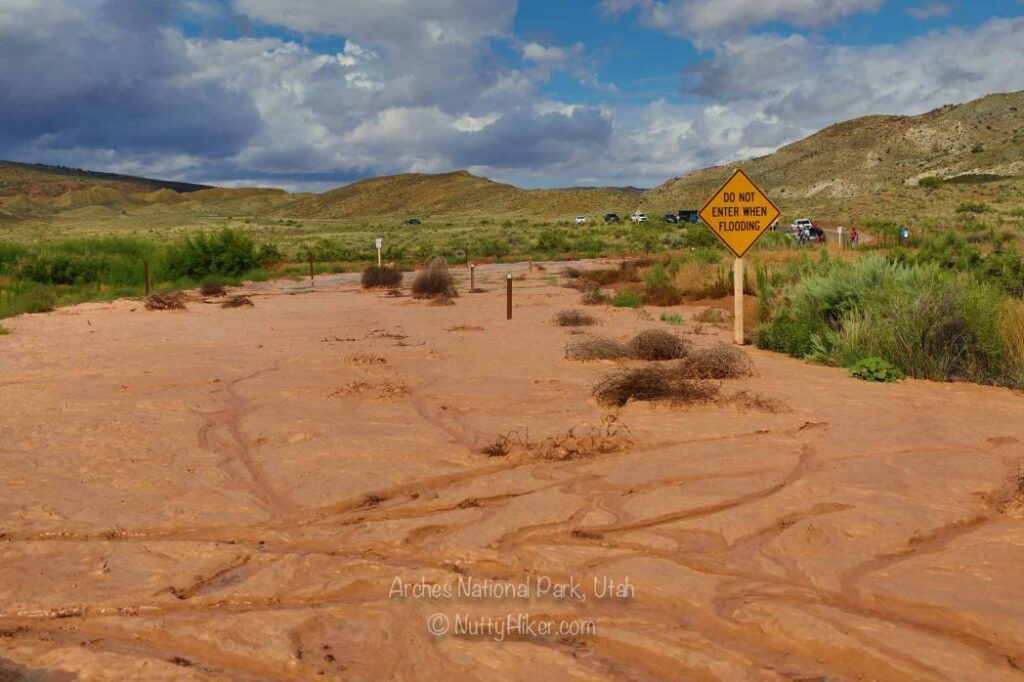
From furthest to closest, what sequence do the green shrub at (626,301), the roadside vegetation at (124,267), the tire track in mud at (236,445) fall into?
1. the roadside vegetation at (124,267)
2. the green shrub at (626,301)
3. the tire track in mud at (236,445)

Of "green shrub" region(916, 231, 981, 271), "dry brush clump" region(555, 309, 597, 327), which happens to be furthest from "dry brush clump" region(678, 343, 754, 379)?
"green shrub" region(916, 231, 981, 271)

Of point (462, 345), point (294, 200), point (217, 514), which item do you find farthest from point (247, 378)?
point (294, 200)

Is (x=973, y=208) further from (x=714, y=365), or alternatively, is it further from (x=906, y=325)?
(x=714, y=365)

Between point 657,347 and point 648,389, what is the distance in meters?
3.14

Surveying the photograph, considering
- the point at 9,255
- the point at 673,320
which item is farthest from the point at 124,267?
the point at 673,320

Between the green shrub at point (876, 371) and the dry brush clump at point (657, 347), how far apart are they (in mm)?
2365

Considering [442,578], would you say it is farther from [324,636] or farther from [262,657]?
[262,657]

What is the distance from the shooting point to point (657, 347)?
12984 mm

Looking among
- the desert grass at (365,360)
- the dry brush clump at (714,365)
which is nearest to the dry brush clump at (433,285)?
the desert grass at (365,360)

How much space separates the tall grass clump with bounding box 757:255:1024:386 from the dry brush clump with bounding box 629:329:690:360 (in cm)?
183

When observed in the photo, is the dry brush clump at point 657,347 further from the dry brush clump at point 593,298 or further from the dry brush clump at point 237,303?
the dry brush clump at point 237,303

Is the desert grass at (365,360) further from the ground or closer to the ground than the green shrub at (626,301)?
closer to the ground

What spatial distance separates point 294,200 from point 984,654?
176 meters

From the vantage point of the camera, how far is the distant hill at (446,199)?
129 m
